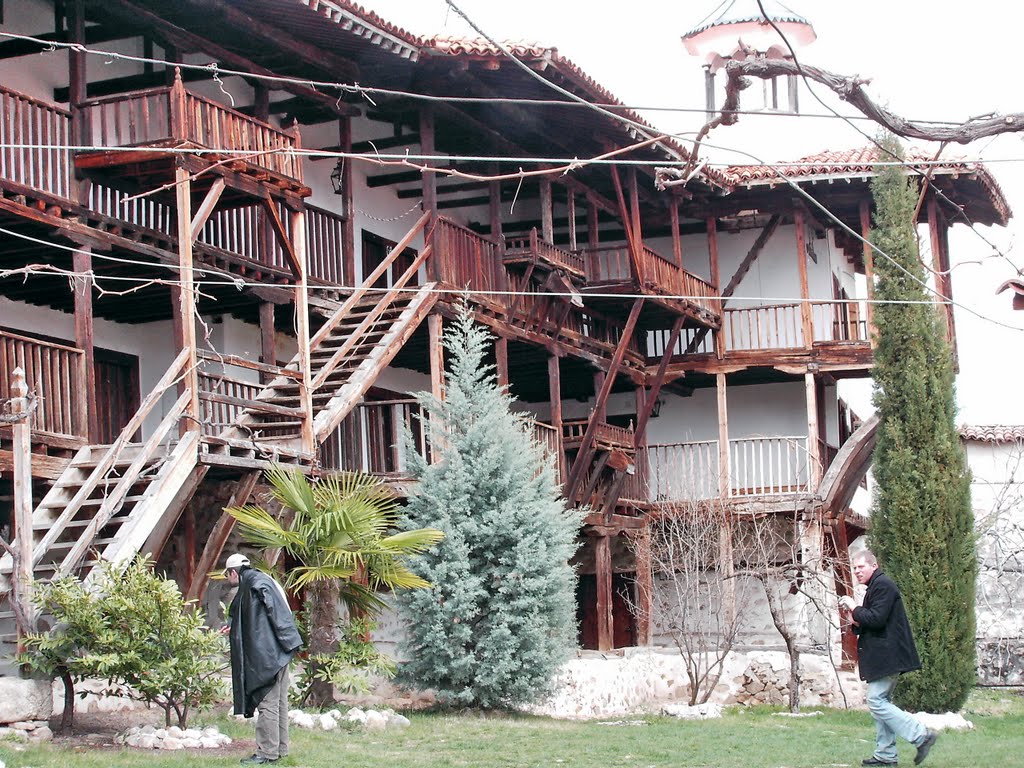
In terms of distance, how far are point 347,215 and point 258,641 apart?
9309 mm

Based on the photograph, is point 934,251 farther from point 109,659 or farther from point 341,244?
point 109,659

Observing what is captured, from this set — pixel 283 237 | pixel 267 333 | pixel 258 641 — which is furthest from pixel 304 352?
pixel 258 641

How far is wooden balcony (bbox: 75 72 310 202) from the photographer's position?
560 inches

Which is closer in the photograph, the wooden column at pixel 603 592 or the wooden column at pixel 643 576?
the wooden column at pixel 603 592

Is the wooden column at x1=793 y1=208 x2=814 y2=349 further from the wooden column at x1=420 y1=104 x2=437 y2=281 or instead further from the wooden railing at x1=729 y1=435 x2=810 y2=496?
the wooden column at x1=420 y1=104 x2=437 y2=281

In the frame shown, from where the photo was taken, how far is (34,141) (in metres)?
14.3

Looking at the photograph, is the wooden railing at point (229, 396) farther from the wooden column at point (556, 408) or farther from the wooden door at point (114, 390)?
the wooden column at point (556, 408)

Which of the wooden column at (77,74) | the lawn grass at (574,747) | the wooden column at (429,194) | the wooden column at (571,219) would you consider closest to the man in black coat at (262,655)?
the lawn grass at (574,747)

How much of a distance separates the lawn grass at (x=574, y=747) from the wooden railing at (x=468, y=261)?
5.59 m

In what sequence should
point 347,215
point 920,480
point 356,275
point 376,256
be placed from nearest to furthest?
point 347,215, point 920,480, point 356,275, point 376,256

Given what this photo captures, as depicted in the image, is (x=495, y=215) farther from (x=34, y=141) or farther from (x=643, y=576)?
(x=34, y=141)

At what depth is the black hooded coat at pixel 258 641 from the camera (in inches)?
383

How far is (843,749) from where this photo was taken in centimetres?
1214

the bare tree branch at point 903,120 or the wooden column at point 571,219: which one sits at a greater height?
the wooden column at point 571,219
